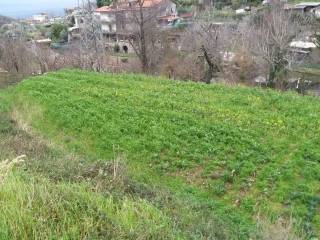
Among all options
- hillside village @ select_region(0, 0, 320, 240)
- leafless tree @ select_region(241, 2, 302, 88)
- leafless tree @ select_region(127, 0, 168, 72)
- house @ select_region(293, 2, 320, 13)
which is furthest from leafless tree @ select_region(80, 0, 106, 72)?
house @ select_region(293, 2, 320, 13)

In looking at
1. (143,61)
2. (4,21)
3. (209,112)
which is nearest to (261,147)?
(209,112)

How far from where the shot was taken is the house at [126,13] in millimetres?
27703

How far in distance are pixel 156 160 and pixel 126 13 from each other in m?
24.8

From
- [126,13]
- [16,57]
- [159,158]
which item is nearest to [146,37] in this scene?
[126,13]

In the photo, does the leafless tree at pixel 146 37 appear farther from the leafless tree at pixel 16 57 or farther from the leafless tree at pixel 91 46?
the leafless tree at pixel 16 57

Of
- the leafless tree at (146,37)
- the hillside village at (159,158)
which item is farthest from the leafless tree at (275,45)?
the leafless tree at (146,37)

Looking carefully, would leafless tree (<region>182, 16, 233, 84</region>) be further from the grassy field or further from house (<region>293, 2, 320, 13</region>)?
house (<region>293, 2, 320, 13</region>)

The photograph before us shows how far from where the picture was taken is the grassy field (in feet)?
12.3

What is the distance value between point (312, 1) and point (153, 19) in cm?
2162

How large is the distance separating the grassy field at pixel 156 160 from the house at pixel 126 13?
552 inches

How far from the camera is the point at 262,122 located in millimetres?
9500

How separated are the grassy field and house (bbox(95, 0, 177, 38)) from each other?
14.0 metres

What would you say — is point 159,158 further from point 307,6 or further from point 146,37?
point 307,6

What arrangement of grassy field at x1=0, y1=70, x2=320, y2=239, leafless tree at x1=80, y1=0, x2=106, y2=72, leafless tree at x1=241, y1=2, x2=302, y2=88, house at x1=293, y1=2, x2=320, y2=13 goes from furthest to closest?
house at x1=293, y1=2, x2=320, y2=13 → leafless tree at x1=80, y1=0, x2=106, y2=72 → leafless tree at x1=241, y1=2, x2=302, y2=88 → grassy field at x1=0, y1=70, x2=320, y2=239
